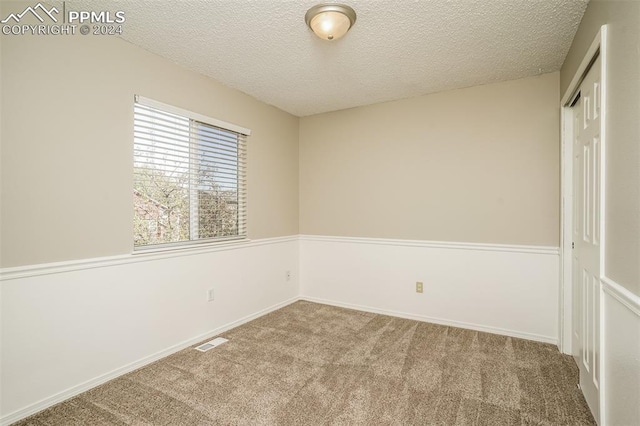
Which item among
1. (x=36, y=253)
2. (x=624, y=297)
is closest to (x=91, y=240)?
(x=36, y=253)

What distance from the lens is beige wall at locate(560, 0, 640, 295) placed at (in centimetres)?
127

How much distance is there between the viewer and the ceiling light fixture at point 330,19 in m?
1.96

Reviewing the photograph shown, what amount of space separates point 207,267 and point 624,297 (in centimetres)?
293

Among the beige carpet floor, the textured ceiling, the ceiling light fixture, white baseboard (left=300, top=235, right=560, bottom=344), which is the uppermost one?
the textured ceiling

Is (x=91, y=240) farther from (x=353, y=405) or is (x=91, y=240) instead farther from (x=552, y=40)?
(x=552, y=40)

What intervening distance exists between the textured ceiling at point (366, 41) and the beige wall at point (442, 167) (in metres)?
0.32

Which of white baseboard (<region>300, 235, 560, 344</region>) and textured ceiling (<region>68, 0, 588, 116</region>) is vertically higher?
textured ceiling (<region>68, 0, 588, 116</region>)

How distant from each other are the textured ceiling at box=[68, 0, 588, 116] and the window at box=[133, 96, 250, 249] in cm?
52

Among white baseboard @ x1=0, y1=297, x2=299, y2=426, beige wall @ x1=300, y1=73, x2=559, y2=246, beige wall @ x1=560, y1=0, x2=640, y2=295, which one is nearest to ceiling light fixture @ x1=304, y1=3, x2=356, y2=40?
beige wall @ x1=560, y1=0, x2=640, y2=295

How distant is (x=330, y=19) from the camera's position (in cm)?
202

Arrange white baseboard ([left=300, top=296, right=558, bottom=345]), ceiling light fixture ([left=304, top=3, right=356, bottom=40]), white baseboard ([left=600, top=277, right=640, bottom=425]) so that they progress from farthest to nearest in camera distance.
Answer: white baseboard ([left=300, top=296, right=558, bottom=345]) < ceiling light fixture ([left=304, top=3, right=356, bottom=40]) < white baseboard ([left=600, top=277, right=640, bottom=425])

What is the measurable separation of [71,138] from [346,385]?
98.1 inches

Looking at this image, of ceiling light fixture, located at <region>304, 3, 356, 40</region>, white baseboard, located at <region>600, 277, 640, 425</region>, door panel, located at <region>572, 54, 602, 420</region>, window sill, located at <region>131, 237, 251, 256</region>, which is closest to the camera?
white baseboard, located at <region>600, 277, 640, 425</region>

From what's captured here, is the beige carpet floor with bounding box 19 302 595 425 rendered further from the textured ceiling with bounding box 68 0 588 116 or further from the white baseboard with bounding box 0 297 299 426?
the textured ceiling with bounding box 68 0 588 116
